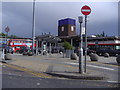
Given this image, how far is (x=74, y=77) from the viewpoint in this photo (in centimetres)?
921

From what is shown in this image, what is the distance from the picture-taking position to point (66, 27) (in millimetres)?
74188

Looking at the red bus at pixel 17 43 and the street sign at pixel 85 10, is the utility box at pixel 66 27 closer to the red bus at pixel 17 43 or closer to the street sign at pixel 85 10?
the red bus at pixel 17 43

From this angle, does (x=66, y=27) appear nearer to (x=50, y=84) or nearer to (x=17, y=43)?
(x=17, y=43)

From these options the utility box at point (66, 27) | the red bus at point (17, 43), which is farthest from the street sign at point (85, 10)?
the utility box at point (66, 27)

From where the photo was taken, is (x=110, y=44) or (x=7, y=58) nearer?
(x=7, y=58)

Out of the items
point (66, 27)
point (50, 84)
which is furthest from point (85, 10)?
point (66, 27)

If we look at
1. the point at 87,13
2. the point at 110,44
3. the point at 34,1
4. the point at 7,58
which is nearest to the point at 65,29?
the point at 110,44

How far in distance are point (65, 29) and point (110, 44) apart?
30707mm

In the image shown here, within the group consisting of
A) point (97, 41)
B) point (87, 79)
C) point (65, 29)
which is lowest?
point (87, 79)

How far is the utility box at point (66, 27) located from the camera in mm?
74125

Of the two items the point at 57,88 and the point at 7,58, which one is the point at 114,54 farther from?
the point at 57,88

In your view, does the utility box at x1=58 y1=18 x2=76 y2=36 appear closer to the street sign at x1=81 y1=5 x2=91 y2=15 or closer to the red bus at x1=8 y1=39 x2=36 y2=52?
the red bus at x1=8 y1=39 x2=36 y2=52

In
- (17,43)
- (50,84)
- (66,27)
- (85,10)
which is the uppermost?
(66,27)

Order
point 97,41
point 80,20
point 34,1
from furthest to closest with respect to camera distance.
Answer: point 97,41 < point 34,1 < point 80,20
